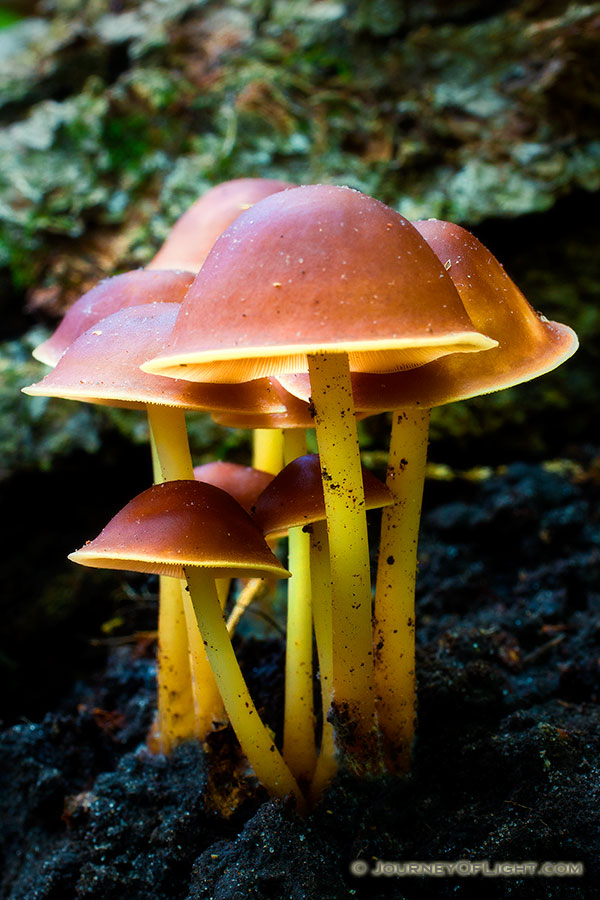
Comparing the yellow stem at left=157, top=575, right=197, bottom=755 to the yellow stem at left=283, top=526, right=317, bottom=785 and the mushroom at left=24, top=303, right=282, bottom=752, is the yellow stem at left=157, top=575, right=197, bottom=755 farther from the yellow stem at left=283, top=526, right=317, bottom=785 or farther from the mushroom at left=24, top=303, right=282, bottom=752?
the yellow stem at left=283, top=526, right=317, bottom=785

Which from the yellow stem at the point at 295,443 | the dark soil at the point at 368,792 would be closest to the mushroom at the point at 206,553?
the dark soil at the point at 368,792

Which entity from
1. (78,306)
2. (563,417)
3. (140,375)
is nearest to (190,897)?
(140,375)

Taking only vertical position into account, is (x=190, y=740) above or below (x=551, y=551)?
above

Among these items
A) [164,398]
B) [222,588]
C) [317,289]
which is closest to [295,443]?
[222,588]

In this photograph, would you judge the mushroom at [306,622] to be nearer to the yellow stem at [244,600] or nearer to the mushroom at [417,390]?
the mushroom at [417,390]

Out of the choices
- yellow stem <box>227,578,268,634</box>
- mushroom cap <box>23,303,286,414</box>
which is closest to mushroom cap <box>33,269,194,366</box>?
mushroom cap <box>23,303,286,414</box>

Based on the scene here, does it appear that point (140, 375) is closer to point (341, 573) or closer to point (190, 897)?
point (341, 573)

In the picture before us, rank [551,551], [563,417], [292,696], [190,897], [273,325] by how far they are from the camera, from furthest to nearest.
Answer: [563,417] → [551,551] → [292,696] → [190,897] → [273,325]
